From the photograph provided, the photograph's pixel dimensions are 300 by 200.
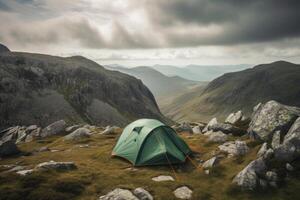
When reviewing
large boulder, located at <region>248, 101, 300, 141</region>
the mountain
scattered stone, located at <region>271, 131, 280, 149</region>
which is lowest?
the mountain

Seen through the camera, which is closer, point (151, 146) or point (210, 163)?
point (210, 163)

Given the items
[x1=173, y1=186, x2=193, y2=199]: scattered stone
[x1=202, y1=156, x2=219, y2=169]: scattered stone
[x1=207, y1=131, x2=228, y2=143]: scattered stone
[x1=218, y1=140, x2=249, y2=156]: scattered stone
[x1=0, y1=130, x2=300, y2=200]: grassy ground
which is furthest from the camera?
[x1=207, y1=131, x2=228, y2=143]: scattered stone

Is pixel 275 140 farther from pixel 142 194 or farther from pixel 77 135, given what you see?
pixel 77 135

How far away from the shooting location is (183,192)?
22.4 meters

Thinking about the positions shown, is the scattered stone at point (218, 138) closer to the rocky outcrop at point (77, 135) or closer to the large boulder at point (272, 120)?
the large boulder at point (272, 120)

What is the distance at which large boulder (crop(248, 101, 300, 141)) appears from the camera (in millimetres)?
29297

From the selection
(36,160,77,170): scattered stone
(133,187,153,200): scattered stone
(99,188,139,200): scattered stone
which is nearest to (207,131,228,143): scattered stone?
(133,187,153,200): scattered stone

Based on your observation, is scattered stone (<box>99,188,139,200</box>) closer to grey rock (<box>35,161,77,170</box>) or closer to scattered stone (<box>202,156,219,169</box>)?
grey rock (<box>35,161,77,170</box>)

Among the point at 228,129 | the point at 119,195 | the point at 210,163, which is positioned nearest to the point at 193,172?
the point at 210,163

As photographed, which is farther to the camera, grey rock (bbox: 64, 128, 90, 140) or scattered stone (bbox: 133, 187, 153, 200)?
grey rock (bbox: 64, 128, 90, 140)

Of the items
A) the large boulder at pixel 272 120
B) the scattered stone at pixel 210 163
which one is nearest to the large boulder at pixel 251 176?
the scattered stone at pixel 210 163

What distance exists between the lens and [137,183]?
2383 cm

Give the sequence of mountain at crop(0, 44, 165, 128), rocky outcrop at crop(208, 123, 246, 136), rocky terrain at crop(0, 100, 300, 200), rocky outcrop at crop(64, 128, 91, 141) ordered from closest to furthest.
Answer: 1. rocky terrain at crop(0, 100, 300, 200)
2. rocky outcrop at crop(208, 123, 246, 136)
3. rocky outcrop at crop(64, 128, 91, 141)
4. mountain at crop(0, 44, 165, 128)

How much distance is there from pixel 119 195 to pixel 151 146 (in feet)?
35.0
